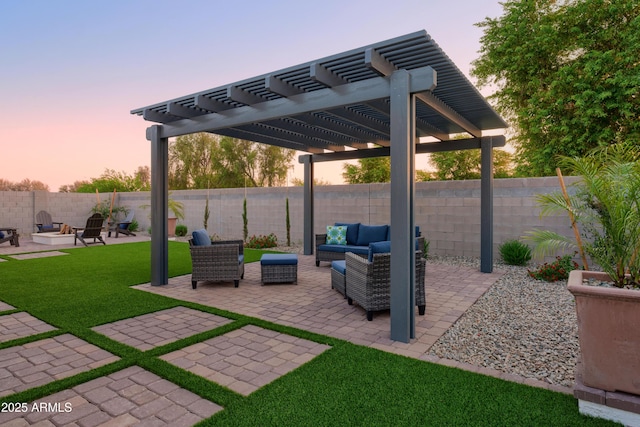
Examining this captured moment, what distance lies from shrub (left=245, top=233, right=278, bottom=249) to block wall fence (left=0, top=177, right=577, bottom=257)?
0.25 m

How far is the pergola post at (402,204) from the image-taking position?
12.0 feet

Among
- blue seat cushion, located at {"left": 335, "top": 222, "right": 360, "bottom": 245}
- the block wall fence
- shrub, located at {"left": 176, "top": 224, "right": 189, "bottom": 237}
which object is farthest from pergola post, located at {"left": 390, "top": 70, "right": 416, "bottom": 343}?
shrub, located at {"left": 176, "top": 224, "right": 189, "bottom": 237}

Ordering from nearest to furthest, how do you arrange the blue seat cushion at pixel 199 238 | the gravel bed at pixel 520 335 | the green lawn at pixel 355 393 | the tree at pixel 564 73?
the green lawn at pixel 355 393 → the gravel bed at pixel 520 335 → the blue seat cushion at pixel 199 238 → the tree at pixel 564 73

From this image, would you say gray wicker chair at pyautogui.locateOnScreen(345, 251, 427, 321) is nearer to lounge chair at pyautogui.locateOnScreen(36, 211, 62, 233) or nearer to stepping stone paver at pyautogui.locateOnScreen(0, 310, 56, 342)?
stepping stone paver at pyautogui.locateOnScreen(0, 310, 56, 342)

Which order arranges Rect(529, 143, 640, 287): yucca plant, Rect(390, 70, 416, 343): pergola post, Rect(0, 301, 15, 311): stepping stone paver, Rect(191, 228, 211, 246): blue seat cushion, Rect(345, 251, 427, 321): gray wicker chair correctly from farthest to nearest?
1. Rect(191, 228, 211, 246): blue seat cushion
2. Rect(0, 301, 15, 311): stepping stone paver
3. Rect(345, 251, 427, 321): gray wicker chair
4. Rect(390, 70, 416, 343): pergola post
5. Rect(529, 143, 640, 287): yucca plant

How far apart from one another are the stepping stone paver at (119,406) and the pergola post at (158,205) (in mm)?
3678

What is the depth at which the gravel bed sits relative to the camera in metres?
3.13

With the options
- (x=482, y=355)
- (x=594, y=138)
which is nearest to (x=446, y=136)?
(x=482, y=355)

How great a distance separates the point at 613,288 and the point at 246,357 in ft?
9.56

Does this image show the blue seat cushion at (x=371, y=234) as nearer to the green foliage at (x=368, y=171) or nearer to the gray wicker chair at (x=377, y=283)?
the gray wicker chair at (x=377, y=283)

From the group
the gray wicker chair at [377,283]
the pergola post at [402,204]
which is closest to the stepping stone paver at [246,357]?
the pergola post at [402,204]

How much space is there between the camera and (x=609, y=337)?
2.30 metres

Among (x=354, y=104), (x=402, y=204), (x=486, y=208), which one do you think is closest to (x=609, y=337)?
(x=402, y=204)

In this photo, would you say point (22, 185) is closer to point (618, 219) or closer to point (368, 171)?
point (368, 171)
